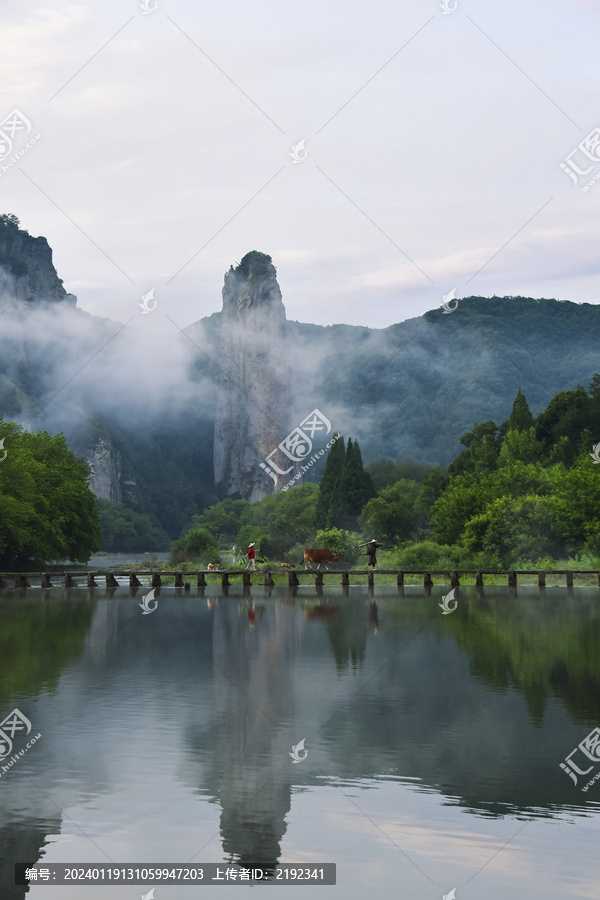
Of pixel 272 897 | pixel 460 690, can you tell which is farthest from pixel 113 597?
pixel 272 897

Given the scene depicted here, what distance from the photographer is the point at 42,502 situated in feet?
242

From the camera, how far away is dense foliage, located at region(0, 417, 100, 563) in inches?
2625

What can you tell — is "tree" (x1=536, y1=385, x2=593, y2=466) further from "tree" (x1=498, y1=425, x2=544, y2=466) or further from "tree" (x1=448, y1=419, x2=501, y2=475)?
"tree" (x1=448, y1=419, x2=501, y2=475)

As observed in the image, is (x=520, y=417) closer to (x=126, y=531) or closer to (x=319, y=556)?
(x=319, y=556)

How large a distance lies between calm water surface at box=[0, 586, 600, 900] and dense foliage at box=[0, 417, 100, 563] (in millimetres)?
41170

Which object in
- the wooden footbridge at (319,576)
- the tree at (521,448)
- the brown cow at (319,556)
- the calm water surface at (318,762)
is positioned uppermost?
the tree at (521,448)

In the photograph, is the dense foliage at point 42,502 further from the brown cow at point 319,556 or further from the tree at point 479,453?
the tree at point 479,453

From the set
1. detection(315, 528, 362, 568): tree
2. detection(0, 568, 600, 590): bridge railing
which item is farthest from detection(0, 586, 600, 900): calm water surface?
detection(315, 528, 362, 568): tree

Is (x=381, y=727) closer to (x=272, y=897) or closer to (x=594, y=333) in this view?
(x=272, y=897)

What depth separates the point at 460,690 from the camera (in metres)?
18.1

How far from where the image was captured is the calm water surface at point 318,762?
9.35 m

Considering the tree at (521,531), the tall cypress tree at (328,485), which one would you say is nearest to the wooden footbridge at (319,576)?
the tree at (521,531)

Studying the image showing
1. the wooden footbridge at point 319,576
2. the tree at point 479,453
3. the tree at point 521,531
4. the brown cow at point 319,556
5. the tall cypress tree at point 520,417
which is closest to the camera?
the wooden footbridge at point 319,576

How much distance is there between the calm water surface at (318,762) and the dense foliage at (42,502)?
135 feet
